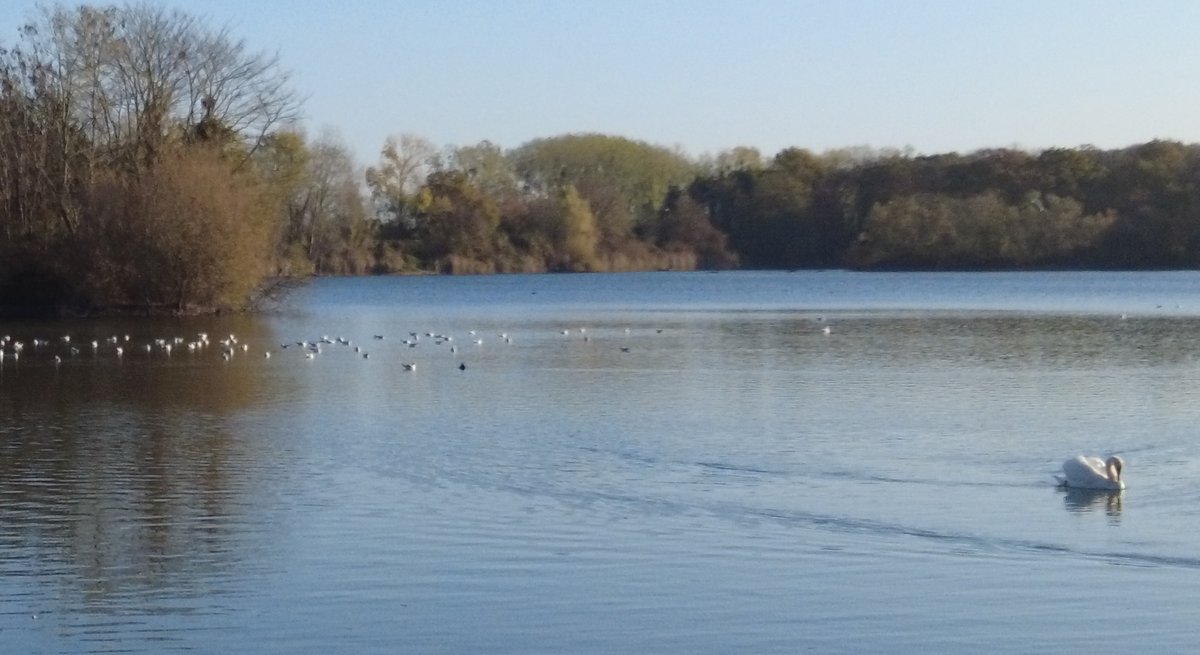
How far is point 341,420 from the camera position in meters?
20.0

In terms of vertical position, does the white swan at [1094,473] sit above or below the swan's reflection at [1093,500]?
above

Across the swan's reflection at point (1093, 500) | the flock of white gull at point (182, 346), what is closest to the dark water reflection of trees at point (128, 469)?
the flock of white gull at point (182, 346)

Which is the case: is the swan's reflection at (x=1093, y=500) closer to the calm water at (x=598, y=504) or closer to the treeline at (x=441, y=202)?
the calm water at (x=598, y=504)

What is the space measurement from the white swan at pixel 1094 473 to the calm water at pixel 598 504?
8.0 inches

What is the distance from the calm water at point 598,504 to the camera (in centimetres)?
937

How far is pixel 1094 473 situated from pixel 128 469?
9.09 meters

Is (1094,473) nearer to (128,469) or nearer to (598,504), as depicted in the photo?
(598,504)

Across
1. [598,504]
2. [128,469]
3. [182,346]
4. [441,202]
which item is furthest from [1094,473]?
[441,202]

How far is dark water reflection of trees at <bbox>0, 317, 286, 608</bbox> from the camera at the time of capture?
11.1m

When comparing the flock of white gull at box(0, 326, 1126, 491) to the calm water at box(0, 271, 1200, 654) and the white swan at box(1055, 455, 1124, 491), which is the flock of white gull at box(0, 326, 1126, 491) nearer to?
the calm water at box(0, 271, 1200, 654)

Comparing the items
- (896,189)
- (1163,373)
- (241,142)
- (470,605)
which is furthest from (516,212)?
(470,605)

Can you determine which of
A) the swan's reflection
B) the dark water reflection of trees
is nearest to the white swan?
the swan's reflection

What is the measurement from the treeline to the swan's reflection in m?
34.3

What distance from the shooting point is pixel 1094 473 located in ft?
45.1
